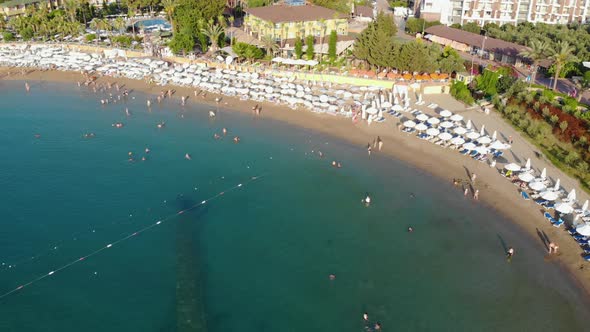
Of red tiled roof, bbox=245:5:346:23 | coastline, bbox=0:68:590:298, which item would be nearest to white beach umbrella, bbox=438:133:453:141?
coastline, bbox=0:68:590:298

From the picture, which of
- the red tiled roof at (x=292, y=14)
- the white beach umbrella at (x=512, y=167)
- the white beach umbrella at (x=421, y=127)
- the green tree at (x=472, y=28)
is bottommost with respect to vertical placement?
the white beach umbrella at (x=512, y=167)

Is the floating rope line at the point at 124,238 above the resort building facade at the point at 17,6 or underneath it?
underneath

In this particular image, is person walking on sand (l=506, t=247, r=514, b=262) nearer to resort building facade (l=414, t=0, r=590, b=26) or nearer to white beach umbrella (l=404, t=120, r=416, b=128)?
white beach umbrella (l=404, t=120, r=416, b=128)

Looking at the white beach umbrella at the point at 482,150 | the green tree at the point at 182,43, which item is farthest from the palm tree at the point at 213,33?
the white beach umbrella at the point at 482,150

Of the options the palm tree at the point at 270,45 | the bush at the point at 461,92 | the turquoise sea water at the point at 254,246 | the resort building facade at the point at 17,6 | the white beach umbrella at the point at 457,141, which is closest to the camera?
the turquoise sea water at the point at 254,246

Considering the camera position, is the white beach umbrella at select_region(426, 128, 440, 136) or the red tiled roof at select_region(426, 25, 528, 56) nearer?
the white beach umbrella at select_region(426, 128, 440, 136)

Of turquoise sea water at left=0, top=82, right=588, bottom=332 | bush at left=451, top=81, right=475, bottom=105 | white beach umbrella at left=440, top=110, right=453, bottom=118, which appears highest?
bush at left=451, top=81, right=475, bottom=105

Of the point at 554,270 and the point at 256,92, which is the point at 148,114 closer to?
the point at 256,92

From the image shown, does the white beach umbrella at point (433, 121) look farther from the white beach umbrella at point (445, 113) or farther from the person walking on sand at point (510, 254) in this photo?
the person walking on sand at point (510, 254)
